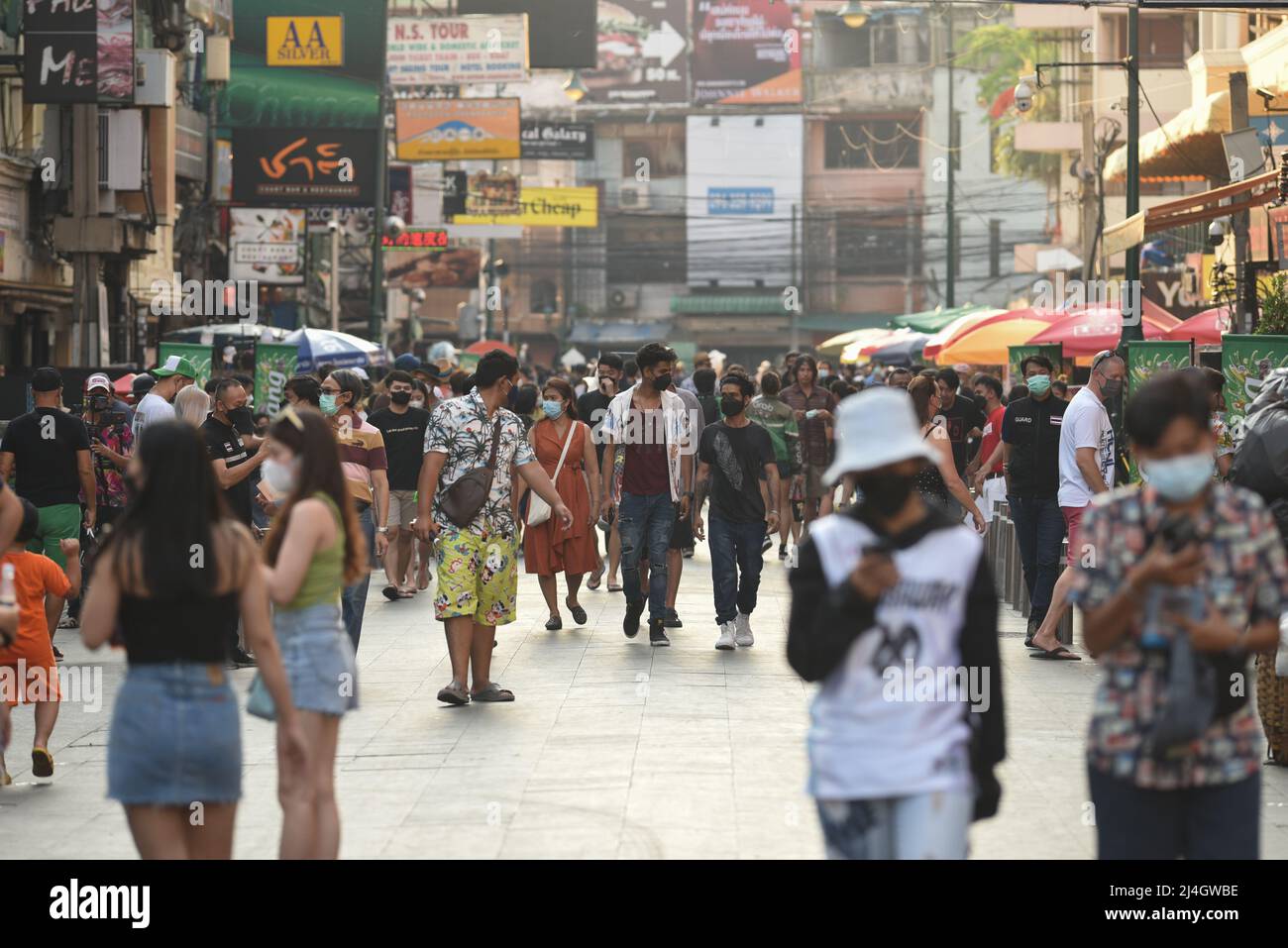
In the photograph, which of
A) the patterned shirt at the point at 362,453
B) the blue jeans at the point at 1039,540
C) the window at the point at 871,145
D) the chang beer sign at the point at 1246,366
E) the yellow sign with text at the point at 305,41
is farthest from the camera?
the window at the point at 871,145

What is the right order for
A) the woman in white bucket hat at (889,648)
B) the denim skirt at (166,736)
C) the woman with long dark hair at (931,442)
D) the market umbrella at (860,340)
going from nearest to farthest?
the woman in white bucket hat at (889,648) → the denim skirt at (166,736) → the woman with long dark hair at (931,442) → the market umbrella at (860,340)

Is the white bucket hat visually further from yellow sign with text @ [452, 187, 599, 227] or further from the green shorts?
yellow sign with text @ [452, 187, 599, 227]

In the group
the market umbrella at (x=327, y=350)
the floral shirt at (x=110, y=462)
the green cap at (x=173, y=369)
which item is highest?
the market umbrella at (x=327, y=350)

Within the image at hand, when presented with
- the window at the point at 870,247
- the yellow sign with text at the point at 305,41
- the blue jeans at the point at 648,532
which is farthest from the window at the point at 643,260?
the blue jeans at the point at 648,532

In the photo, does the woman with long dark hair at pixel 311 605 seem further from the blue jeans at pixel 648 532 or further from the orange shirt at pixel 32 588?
the blue jeans at pixel 648 532

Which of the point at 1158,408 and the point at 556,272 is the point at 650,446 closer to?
the point at 1158,408

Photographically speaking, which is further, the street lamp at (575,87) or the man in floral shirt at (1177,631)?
the street lamp at (575,87)

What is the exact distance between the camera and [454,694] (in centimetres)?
1027

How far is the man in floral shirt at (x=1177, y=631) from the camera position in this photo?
174 inches

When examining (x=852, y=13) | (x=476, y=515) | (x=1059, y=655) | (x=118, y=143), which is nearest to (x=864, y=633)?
(x=476, y=515)

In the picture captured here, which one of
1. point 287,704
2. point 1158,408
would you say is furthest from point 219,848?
point 1158,408

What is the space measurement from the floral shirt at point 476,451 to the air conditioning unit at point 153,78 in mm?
16291

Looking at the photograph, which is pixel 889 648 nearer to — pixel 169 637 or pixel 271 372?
pixel 169 637

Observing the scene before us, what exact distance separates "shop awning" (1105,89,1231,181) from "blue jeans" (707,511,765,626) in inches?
326
